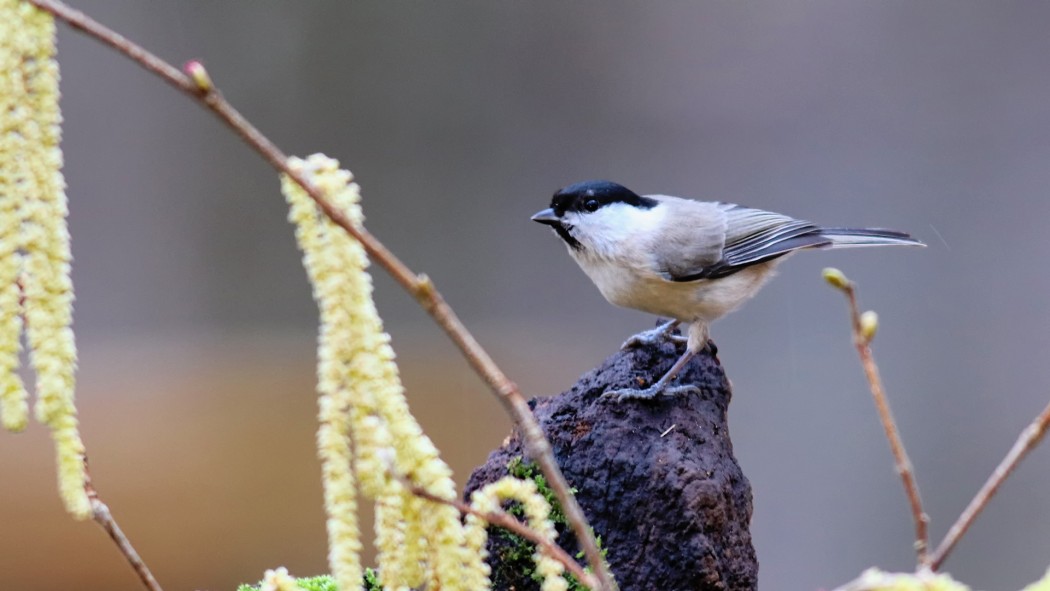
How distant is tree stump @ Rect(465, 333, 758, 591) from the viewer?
1175mm

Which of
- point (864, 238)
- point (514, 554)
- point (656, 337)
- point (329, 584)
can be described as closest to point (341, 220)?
point (514, 554)

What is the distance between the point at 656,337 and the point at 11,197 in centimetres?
114

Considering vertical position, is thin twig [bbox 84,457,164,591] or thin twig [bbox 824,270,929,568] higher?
thin twig [bbox 84,457,164,591]

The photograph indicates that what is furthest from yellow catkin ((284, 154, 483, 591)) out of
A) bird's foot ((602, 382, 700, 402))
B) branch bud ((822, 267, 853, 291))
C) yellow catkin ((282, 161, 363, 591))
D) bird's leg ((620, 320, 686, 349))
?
bird's leg ((620, 320, 686, 349))

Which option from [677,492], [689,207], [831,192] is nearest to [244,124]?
[677,492]

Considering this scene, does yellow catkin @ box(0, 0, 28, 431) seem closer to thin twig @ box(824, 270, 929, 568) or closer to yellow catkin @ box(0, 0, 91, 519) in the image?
yellow catkin @ box(0, 0, 91, 519)

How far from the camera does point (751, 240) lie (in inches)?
74.0

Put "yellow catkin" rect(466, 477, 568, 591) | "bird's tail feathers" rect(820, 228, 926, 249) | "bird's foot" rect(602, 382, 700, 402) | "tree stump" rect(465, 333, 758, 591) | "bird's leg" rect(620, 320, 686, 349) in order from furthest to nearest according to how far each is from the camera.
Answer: "bird's tail feathers" rect(820, 228, 926, 249)
"bird's leg" rect(620, 320, 686, 349)
"bird's foot" rect(602, 382, 700, 402)
"tree stump" rect(465, 333, 758, 591)
"yellow catkin" rect(466, 477, 568, 591)

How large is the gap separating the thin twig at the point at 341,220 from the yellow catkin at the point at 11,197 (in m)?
0.05

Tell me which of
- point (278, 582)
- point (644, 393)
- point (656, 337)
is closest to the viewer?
point (278, 582)

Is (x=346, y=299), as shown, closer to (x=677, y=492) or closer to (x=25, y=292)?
(x=25, y=292)

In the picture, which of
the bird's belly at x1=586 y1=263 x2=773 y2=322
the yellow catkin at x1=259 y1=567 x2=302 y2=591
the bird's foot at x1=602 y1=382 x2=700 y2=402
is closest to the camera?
the yellow catkin at x1=259 y1=567 x2=302 y2=591

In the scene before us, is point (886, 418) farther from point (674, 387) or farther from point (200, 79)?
point (674, 387)

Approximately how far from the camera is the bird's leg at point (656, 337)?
159cm
